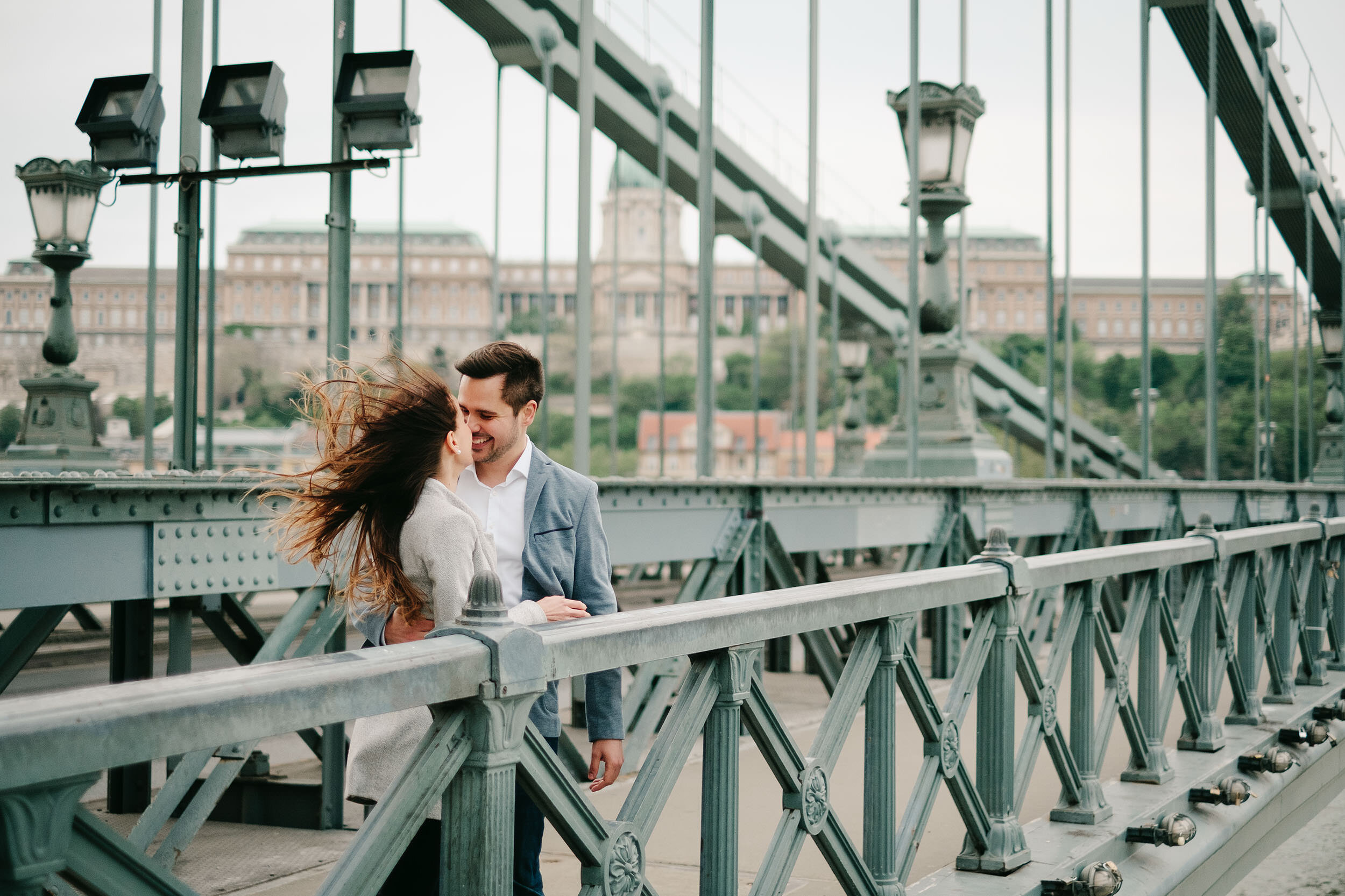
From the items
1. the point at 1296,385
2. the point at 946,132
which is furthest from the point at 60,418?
the point at 1296,385

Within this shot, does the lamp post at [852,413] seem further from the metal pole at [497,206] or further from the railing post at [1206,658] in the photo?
the railing post at [1206,658]

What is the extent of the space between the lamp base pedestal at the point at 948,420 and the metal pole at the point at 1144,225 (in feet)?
20.7

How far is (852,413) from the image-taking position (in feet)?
86.4

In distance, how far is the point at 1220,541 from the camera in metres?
4.98

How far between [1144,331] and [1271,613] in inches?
415

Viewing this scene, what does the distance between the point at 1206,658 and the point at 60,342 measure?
974 cm

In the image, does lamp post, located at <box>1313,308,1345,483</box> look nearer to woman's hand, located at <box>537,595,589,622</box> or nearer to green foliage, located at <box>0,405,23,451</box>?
green foliage, located at <box>0,405,23,451</box>

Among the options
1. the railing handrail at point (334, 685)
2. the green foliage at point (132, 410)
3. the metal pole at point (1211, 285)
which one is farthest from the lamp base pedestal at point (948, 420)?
the green foliage at point (132, 410)

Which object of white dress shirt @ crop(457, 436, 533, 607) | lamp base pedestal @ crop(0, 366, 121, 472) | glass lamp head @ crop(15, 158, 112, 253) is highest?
glass lamp head @ crop(15, 158, 112, 253)

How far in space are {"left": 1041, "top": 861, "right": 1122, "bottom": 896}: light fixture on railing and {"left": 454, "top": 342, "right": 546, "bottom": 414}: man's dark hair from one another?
172 centimetres

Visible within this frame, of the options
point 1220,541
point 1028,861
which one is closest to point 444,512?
point 1028,861

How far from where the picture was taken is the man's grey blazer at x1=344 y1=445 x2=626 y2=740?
97.4 inches

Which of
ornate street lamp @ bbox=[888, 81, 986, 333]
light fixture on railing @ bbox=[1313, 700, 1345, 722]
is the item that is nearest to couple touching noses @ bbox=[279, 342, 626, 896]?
light fixture on railing @ bbox=[1313, 700, 1345, 722]

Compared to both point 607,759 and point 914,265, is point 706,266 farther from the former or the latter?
point 607,759
